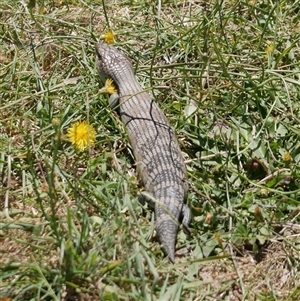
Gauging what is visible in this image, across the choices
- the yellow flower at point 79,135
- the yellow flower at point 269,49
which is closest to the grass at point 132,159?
the yellow flower at point 269,49

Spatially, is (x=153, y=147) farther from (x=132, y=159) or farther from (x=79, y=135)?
(x=79, y=135)

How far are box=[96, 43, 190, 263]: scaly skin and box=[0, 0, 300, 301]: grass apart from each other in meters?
0.07

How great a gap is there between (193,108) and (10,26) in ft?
4.69

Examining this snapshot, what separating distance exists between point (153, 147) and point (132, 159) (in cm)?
16

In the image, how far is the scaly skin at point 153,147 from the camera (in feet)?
11.3

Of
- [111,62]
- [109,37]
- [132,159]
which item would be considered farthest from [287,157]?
[109,37]

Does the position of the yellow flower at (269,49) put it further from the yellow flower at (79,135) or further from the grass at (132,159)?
the yellow flower at (79,135)

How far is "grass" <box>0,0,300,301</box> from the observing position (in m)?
3.14

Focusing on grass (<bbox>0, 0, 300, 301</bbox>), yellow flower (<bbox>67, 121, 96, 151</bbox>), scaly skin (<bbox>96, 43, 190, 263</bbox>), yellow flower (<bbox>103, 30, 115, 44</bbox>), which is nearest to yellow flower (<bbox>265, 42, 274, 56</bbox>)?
grass (<bbox>0, 0, 300, 301</bbox>)

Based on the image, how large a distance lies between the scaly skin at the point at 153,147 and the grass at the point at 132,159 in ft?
0.22

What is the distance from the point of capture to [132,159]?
3.99m

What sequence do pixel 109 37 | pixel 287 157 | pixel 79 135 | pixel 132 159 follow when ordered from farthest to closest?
1. pixel 109 37
2. pixel 132 159
3. pixel 287 157
4. pixel 79 135

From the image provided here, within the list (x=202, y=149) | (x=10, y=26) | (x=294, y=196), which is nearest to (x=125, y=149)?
(x=202, y=149)

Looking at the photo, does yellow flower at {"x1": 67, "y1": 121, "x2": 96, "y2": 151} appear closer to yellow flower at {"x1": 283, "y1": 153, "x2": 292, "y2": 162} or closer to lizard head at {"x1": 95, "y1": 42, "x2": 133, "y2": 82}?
lizard head at {"x1": 95, "y1": 42, "x2": 133, "y2": 82}
